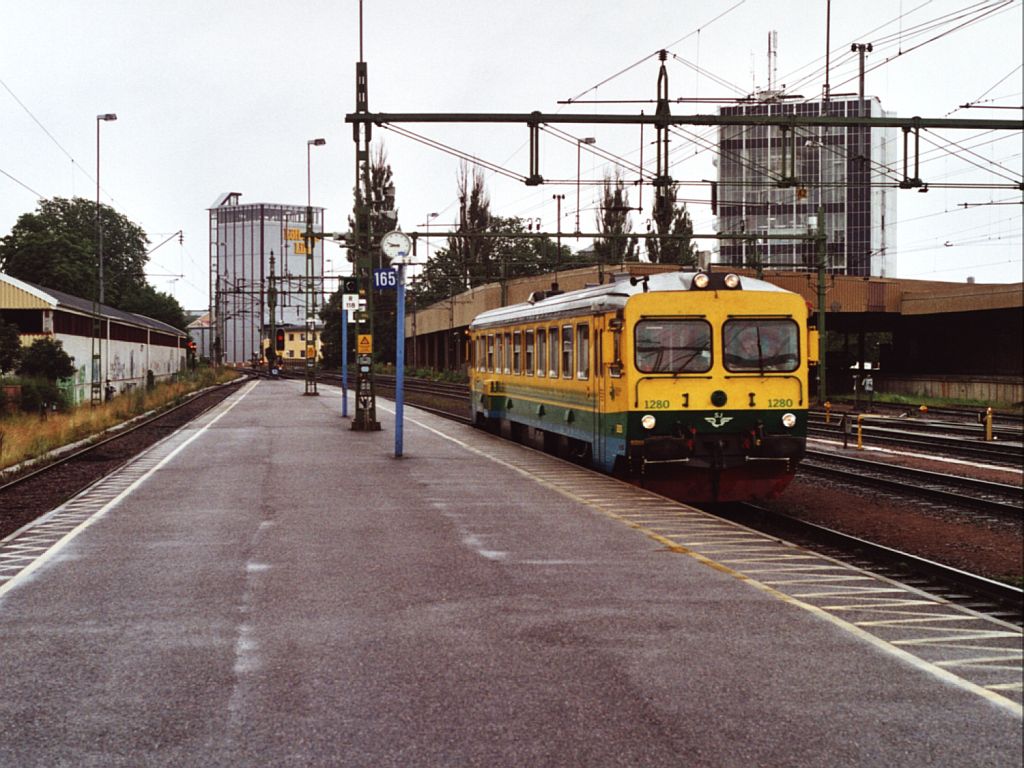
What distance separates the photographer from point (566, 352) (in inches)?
655

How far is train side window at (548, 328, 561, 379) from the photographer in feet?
56.7

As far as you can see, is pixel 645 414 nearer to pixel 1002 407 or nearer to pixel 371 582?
pixel 371 582

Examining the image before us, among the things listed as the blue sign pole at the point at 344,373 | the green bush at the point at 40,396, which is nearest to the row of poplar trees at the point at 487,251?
the blue sign pole at the point at 344,373

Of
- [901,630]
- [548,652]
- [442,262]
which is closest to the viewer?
[548,652]

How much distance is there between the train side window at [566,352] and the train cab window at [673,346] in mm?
2869

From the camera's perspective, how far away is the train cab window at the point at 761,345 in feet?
44.7

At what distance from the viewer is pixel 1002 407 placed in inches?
1467

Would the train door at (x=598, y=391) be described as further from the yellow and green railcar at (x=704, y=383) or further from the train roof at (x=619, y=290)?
the train roof at (x=619, y=290)

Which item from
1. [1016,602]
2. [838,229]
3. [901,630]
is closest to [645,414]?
[1016,602]

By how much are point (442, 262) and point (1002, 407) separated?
48.6 metres

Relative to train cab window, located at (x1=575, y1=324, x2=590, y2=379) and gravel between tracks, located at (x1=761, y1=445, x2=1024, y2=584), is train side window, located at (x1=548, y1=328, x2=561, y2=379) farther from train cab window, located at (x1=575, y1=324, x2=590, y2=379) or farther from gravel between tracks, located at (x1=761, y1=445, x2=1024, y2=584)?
gravel between tracks, located at (x1=761, y1=445, x2=1024, y2=584)

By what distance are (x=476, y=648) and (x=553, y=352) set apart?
11.5 meters

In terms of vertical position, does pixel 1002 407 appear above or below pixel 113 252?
below

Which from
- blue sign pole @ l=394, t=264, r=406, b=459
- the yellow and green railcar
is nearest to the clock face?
blue sign pole @ l=394, t=264, r=406, b=459
